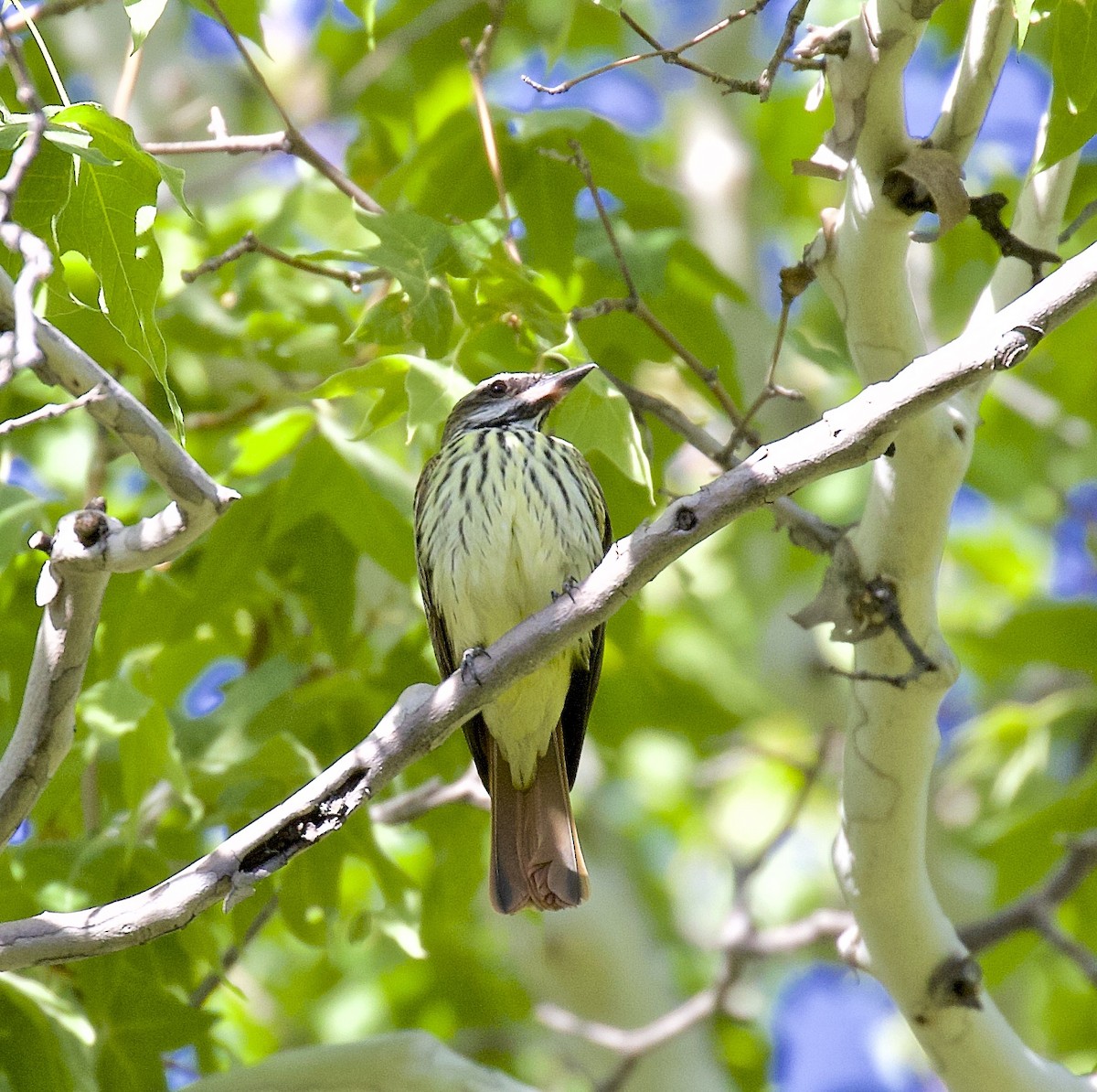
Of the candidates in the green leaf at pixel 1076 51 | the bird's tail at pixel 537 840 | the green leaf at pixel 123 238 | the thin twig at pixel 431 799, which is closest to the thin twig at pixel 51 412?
the green leaf at pixel 123 238

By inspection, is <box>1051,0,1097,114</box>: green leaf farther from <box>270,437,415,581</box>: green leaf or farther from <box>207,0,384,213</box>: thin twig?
<box>270,437,415,581</box>: green leaf

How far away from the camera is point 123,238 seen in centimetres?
275

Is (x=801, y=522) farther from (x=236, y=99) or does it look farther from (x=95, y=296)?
(x=236, y=99)

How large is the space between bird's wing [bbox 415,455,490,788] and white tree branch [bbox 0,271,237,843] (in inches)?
70.3

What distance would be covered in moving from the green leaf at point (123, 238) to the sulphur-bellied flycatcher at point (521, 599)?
1.88 m

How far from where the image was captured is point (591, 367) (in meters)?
3.69

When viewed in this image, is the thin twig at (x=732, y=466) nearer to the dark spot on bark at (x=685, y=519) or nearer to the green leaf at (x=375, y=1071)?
the dark spot on bark at (x=685, y=519)

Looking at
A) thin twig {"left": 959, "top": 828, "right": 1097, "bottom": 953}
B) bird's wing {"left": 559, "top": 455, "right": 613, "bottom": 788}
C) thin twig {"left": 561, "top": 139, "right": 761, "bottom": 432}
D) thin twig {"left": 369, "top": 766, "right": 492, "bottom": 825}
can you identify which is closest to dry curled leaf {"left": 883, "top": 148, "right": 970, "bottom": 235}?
thin twig {"left": 561, "top": 139, "right": 761, "bottom": 432}

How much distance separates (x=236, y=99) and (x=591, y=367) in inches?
220

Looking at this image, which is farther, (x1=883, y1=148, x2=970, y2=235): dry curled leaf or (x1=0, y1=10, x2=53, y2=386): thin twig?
(x1=883, y1=148, x2=970, y2=235): dry curled leaf

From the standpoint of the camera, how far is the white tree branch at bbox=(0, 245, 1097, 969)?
2.74 m

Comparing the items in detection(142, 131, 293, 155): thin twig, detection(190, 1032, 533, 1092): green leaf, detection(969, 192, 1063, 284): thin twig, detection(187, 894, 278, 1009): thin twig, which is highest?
detection(142, 131, 293, 155): thin twig

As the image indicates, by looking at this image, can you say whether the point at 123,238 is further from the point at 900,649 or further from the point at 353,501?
the point at 900,649

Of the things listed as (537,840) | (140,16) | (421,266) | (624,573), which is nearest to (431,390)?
(421,266)
